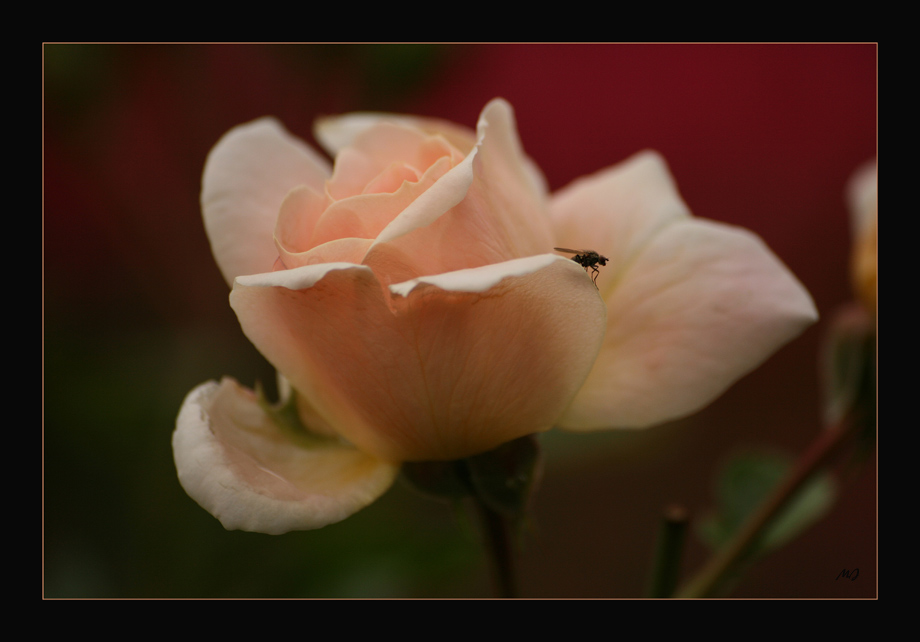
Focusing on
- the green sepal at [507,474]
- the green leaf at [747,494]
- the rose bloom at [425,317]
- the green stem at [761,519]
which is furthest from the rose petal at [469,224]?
the green leaf at [747,494]

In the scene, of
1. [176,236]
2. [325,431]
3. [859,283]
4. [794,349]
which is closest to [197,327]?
[176,236]

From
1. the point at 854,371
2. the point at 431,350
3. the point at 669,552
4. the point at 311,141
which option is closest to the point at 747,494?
the point at 854,371

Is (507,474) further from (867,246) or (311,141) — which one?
(311,141)

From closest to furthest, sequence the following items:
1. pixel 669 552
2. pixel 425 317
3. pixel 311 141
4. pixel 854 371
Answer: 1. pixel 425 317
2. pixel 669 552
3. pixel 854 371
4. pixel 311 141

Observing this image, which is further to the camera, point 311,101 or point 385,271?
point 311,101

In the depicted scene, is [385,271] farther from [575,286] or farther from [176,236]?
[176,236]

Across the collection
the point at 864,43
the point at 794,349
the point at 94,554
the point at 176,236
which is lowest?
the point at 94,554
